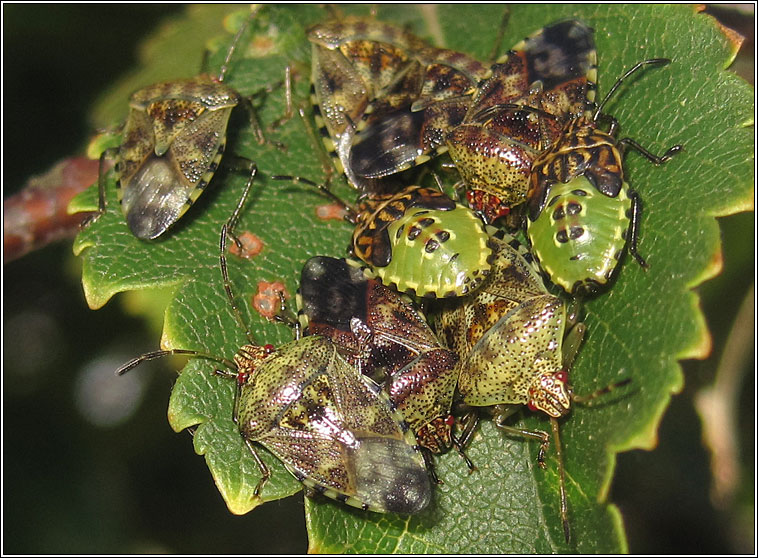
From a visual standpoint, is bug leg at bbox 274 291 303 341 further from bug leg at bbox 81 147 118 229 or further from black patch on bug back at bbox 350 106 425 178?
bug leg at bbox 81 147 118 229

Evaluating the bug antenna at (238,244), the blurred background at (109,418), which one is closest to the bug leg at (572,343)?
the bug antenna at (238,244)

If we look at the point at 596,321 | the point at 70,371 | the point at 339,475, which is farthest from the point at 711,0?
the point at 70,371

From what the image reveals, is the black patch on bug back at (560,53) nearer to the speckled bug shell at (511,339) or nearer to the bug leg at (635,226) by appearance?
the bug leg at (635,226)

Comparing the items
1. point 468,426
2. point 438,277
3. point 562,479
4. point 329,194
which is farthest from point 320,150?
point 562,479

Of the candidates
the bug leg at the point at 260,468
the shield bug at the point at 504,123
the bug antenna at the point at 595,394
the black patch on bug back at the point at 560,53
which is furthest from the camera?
the black patch on bug back at the point at 560,53

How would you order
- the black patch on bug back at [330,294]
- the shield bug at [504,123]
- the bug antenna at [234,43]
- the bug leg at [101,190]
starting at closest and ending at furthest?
the black patch on bug back at [330,294] → the shield bug at [504,123] → the bug leg at [101,190] → the bug antenna at [234,43]

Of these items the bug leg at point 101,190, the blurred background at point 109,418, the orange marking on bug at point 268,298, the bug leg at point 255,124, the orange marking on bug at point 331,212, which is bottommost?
the blurred background at point 109,418
